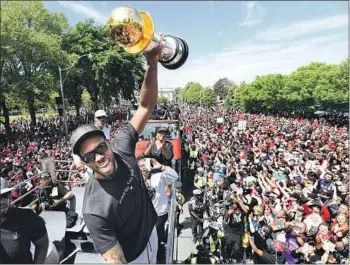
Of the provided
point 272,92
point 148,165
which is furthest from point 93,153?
point 272,92

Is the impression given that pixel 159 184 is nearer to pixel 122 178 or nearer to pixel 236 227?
pixel 122 178

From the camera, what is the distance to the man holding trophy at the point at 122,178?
183 cm

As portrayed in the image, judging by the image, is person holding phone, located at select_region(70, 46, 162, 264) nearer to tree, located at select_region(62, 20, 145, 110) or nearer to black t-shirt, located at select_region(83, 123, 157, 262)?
black t-shirt, located at select_region(83, 123, 157, 262)

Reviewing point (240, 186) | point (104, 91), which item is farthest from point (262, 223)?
point (104, 91)

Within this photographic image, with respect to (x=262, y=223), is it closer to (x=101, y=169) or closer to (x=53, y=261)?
(x=53, y=261)

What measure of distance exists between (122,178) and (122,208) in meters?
0.19

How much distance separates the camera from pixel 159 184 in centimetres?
396

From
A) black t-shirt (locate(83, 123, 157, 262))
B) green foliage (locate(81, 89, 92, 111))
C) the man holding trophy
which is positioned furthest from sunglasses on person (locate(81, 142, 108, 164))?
green foliage (locate(81, 89, 92, 111))

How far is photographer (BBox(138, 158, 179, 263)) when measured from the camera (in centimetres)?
391

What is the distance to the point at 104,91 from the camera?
126 feet

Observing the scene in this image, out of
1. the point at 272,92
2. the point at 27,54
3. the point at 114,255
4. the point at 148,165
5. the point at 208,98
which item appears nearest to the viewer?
the point at 114,255

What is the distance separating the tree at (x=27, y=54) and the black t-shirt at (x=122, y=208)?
2789 centimetres

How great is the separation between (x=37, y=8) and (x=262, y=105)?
5321cm

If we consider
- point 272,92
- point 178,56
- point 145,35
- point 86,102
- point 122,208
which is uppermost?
point 272,92
